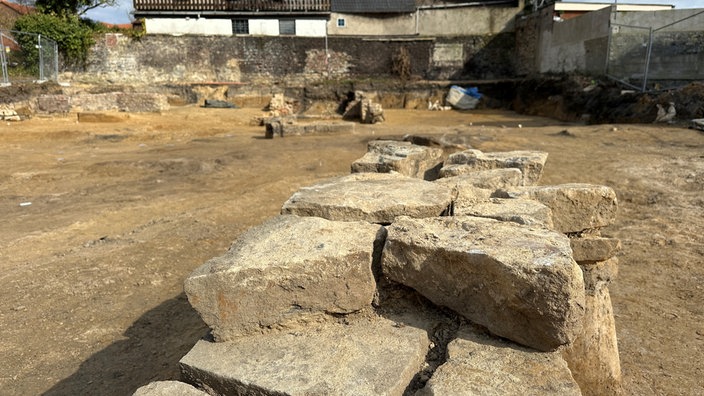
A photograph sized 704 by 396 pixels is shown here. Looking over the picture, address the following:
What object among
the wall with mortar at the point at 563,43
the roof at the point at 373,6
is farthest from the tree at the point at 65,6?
the wall with mortar at the point at 563,43

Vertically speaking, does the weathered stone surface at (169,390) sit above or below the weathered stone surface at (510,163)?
below

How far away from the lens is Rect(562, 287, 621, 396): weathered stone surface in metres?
2.31

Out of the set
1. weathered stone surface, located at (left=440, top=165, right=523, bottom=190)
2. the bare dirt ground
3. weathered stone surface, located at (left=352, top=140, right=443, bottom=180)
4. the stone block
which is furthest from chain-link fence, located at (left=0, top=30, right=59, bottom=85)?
weathered stone surface, located at (left=440, top=165, right=523, bottom=190)

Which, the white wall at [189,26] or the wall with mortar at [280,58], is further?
the white wall at [189,26]

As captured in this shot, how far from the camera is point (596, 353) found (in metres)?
2.35

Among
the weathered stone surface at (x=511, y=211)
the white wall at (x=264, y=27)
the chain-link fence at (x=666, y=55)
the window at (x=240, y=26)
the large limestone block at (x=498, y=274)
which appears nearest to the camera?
the large limestone block at (x=498, y=274)

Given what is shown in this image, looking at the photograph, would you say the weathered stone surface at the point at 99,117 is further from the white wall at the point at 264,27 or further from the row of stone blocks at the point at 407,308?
the row of stone blocks at the point at 407,308

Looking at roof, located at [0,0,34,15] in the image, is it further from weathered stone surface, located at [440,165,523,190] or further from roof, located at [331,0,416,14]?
weathered stone surface, located at [440,165,523,190]

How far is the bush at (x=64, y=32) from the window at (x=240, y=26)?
→ 23.5ft

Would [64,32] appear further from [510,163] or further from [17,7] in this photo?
[510,163]

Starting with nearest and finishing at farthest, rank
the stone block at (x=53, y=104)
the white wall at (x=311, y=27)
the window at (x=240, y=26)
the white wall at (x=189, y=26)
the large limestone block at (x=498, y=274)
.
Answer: the large limestone block at (x=498, y=274)
the stone block at (x=53, y=104)
the white wall at (x=189, y=26)
the window at (x=240, y=26)
the white wall at (x=311, y=27)

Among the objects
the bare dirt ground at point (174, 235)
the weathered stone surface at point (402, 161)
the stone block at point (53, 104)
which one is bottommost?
the bare dirt ground at point (174, 235)

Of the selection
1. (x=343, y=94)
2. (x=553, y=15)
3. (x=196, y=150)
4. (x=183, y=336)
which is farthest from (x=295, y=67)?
(x=183, y=336)

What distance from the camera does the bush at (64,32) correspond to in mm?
20297
